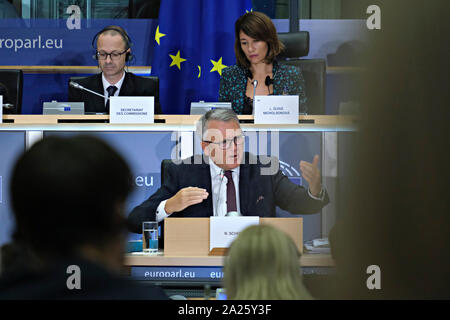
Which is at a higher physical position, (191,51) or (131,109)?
(191,51)

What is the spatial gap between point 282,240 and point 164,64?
3405 mm

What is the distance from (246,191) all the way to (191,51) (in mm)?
1979

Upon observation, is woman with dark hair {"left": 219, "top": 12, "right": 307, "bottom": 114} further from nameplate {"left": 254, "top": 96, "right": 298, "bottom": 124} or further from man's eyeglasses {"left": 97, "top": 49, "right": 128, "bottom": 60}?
man's eyeglasses {"left": 97, "top": 49, "right": 128, "bottom": 60}

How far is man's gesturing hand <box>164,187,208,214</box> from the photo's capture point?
6.88 feet

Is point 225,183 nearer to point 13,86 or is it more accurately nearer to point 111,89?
point 111,89

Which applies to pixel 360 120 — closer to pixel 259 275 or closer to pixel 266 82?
pixel 259 275

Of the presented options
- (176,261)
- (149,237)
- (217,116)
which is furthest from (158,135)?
(176,261)

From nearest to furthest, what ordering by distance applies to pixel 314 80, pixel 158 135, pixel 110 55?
pixel 158 135 < pixel 110 55 < pixel 314 80

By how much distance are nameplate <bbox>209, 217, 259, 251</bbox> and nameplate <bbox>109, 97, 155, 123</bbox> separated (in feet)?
3.34

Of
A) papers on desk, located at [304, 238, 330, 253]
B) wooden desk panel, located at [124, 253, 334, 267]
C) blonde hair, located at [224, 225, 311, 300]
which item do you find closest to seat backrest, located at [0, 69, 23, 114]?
wooden desk panel, located at [124, 253, 334, 267]

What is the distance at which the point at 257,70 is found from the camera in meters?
3.12

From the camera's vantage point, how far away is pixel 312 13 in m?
4.19

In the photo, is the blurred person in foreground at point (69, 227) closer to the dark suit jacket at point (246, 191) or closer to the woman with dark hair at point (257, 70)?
the dark suit jacket at point (246, 191)

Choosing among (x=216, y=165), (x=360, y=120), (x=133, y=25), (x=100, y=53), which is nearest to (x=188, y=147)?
(x=216, y=165)
